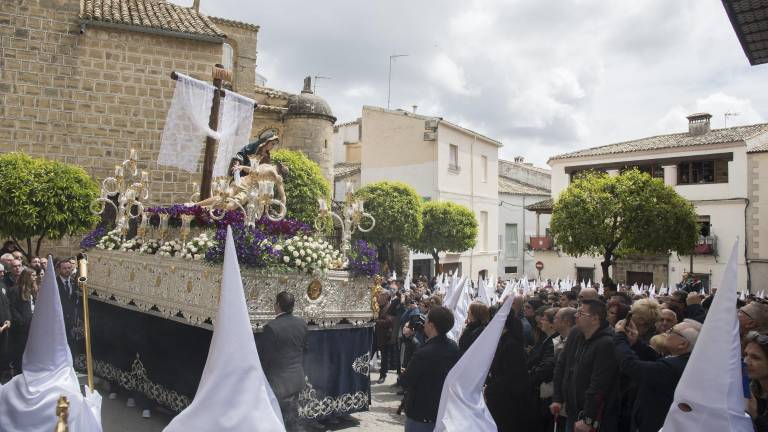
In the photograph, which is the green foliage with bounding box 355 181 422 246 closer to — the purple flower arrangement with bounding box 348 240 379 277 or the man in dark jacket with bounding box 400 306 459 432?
the purple flower arrangement with bounding box 348 240 379 277

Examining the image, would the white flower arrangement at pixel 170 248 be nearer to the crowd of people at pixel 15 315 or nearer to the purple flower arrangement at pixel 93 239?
the crowd of people at pixel 15 315

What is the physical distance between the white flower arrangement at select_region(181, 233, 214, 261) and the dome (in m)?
21.1

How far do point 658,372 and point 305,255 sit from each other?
13.2ft

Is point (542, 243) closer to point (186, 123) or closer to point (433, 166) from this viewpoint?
point (433, 166)

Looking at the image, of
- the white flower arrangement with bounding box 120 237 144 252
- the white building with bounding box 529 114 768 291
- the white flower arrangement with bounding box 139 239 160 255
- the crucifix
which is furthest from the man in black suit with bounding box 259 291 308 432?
the white building with bounding box 529 114 768 291

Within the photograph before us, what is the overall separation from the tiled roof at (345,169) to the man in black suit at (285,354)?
93.8ft

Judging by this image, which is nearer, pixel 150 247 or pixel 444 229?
pixel 150 247

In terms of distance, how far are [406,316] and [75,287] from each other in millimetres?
5347

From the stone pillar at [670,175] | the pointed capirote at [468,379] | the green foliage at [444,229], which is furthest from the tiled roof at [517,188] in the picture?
the pointed capirote at [468,379]

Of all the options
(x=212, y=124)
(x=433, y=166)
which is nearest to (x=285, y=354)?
(x=212, y=124)

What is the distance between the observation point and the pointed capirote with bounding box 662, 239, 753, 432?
10.9 ft

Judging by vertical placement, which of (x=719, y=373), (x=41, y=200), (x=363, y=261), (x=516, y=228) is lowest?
(x=719, y=373)

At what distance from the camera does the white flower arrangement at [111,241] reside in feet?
31.5

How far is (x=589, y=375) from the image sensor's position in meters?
4.80
